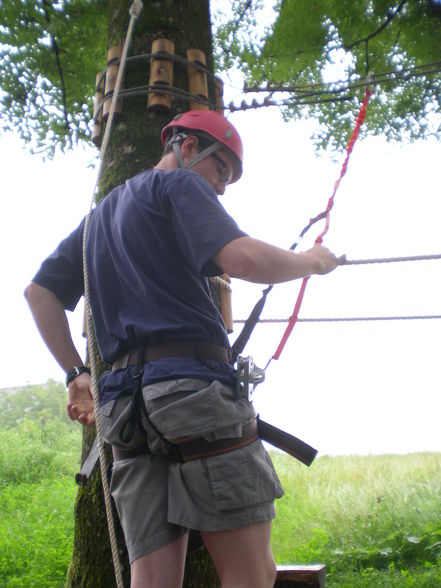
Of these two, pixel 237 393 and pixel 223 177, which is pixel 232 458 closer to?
pixel 237 393

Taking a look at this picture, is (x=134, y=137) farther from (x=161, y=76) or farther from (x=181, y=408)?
(x=181, y=408)

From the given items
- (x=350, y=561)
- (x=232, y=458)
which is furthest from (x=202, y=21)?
(x=350, y=561)

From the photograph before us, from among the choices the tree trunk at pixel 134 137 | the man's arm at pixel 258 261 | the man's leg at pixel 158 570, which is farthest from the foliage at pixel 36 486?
the man's arm at pixel 258 261

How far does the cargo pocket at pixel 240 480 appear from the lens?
1.36 meters

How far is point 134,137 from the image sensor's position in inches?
101

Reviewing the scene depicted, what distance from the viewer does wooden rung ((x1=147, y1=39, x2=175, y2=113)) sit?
8.41 ft

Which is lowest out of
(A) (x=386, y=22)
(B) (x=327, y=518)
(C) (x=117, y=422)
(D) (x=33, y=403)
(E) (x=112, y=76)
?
(B) (x=327, y=518)

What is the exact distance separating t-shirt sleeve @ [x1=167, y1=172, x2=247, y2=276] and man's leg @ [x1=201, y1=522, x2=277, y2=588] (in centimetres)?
59

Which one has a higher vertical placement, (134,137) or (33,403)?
(134,137)

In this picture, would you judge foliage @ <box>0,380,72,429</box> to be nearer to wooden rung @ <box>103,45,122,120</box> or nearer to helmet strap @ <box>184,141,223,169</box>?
wooden rung @ <box>103,45,122,120</box>

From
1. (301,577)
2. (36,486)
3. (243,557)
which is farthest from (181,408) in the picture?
(36,486)

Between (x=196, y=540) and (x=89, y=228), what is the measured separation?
919mm

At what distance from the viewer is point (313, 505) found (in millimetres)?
5578

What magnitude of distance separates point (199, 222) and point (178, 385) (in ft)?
1.25
